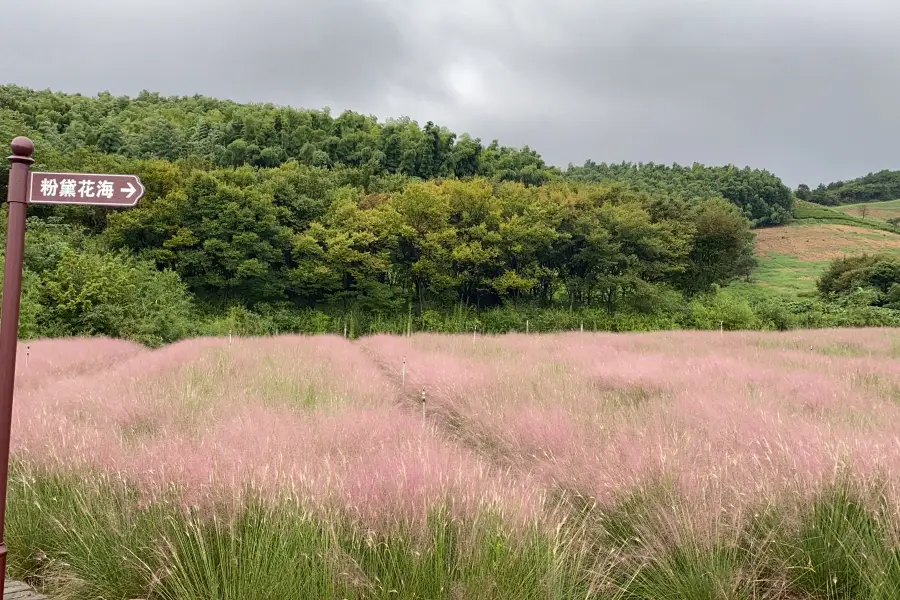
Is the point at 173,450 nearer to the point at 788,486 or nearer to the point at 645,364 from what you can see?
the point at 788,486

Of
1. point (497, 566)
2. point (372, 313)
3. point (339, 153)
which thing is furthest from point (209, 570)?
point (339, 153)

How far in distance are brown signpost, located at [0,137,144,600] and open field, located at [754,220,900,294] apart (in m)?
54.3

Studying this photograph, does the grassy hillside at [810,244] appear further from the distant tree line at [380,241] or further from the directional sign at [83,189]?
the directional sign at [83,189]

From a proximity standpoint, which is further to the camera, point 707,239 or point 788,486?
point 707,239

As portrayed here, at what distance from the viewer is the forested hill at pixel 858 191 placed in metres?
114

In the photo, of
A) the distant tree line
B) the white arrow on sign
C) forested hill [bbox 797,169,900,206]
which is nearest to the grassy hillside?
the distant tree line

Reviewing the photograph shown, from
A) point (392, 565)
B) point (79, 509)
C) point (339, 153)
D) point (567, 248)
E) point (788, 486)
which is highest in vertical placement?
point (339, 153)

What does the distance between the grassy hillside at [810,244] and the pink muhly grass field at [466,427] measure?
45202 mm

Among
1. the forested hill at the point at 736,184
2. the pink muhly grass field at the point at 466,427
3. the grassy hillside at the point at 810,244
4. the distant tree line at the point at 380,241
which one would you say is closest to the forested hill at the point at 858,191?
the grassy hillside at the point at 810,244

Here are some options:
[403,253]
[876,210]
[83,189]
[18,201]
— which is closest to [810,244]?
[876,210]

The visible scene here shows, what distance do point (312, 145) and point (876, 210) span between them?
338 feet

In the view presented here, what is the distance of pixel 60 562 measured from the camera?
315 cm

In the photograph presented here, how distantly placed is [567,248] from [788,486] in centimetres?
3270

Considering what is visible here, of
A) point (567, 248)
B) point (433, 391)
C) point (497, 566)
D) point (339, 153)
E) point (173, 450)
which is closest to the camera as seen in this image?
point (497, 566)
